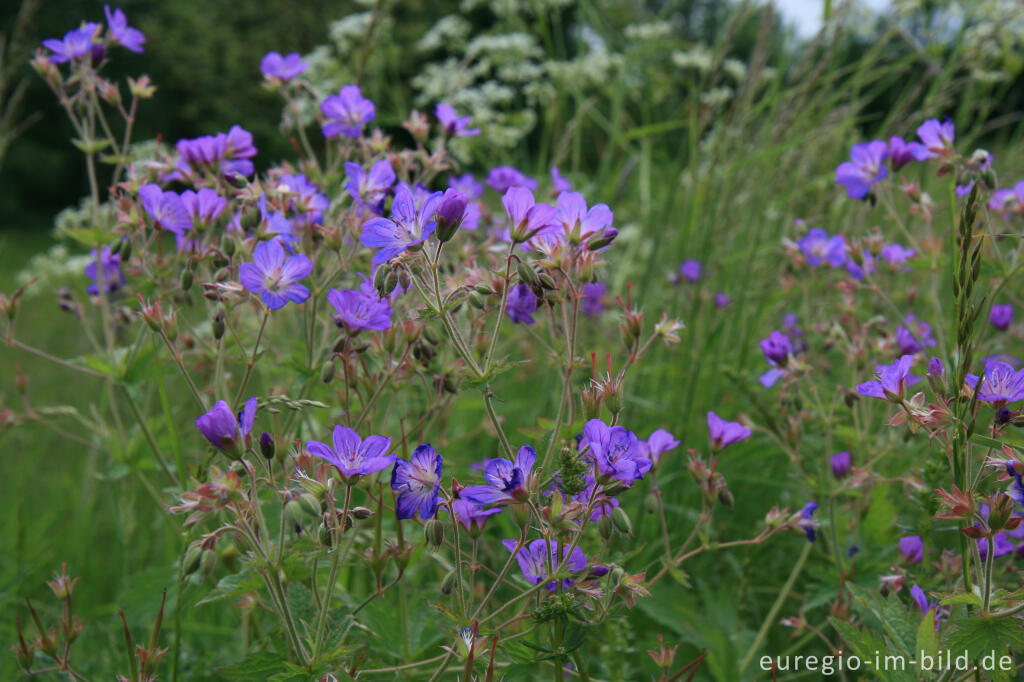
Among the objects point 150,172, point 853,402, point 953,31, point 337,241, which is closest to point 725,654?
point 853,402

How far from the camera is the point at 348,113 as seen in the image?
77.9 inches

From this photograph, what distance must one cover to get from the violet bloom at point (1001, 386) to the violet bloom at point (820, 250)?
1326mm

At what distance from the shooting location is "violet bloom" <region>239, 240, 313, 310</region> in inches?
55.8

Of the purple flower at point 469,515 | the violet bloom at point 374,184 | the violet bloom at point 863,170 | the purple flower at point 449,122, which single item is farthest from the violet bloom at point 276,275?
the violet bloom at point 863,170

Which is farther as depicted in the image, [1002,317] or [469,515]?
[1002,317]

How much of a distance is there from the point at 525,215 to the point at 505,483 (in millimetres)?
446

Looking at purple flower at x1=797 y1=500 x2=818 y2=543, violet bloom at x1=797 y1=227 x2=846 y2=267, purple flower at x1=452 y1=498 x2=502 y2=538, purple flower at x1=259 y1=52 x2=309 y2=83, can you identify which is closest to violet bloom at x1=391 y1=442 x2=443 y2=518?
purple flower at x1=452 y1=498 x2=502 y2=538

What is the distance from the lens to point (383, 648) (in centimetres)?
158

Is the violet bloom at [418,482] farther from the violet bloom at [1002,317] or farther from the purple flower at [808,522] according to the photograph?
the violet bloom at [1002,317]

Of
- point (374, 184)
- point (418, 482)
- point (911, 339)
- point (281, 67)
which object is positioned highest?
point (281, 67)

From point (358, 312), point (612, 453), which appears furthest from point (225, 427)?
point (612, 453)

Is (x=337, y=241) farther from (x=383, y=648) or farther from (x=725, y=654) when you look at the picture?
(x=725, y=654)

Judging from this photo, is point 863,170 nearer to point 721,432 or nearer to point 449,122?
point 721,432

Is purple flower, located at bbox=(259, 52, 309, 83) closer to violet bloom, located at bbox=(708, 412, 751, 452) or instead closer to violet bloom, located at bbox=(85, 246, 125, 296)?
violet bloom, located at bbox=(85, 246, 125, 296)
